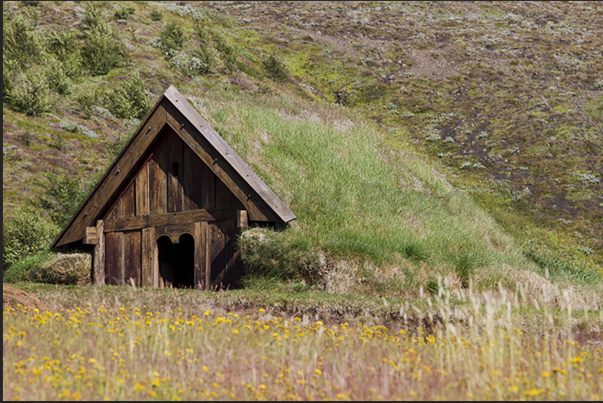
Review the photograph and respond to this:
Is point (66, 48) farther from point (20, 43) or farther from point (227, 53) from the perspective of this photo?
point (227, 53)

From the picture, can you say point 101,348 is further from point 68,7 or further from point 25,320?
point 68,7

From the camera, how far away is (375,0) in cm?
7338

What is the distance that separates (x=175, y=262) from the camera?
16.1m

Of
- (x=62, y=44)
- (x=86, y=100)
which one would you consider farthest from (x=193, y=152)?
(x=62, y=44)

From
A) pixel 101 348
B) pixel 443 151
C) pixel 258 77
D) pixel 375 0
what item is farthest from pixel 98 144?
pixel 375 0

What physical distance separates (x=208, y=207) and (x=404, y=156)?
8.64m

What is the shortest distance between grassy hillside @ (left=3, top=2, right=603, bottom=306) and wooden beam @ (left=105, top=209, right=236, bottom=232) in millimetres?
1144

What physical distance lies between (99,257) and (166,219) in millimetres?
2539

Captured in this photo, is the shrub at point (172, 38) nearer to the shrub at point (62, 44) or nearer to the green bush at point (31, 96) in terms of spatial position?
the shrub at point (62, 44)

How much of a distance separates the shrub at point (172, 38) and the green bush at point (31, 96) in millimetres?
12039

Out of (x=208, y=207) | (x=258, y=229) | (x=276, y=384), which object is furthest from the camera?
(x=208, y=207)

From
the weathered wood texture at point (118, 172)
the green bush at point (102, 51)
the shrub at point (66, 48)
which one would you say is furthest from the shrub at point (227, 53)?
the weathered wood texture at point (118, 172)

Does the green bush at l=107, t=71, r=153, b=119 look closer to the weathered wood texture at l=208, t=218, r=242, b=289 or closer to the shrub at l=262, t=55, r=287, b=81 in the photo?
the shrub at l=262, t=55, r=287, b=81

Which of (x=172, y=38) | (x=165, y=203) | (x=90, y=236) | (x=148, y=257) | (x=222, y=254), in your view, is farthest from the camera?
(x=172, y=38)
